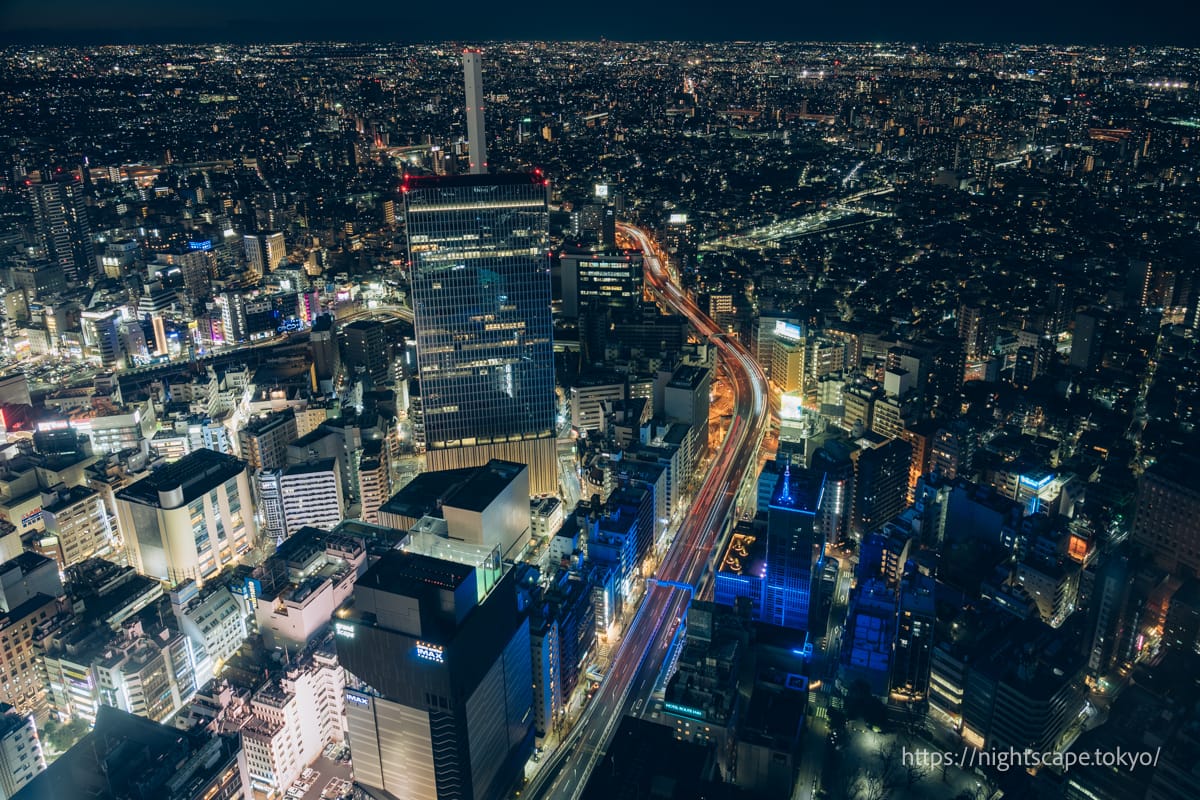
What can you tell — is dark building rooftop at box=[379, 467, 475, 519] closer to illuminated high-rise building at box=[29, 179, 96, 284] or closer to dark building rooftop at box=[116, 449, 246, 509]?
dark building rooftop at box=[116, 449, 246, 509]

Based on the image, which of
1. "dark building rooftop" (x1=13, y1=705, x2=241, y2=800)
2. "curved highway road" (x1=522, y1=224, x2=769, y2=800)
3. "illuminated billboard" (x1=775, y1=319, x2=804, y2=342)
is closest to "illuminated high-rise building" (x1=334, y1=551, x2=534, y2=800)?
"curved highway road" (x1=522, y1=224, x2=769, y2=800)

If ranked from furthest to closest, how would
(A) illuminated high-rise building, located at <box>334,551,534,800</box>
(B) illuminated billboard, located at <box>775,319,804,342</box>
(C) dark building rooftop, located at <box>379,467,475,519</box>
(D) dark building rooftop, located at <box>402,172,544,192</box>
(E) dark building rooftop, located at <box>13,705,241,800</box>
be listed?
(B) illuminated billboard, located at <box>775,319,804,342</box>
(D) dark building rooftop, located at <box>402,172,544,192</box>
(C) dark building rooftop, located at <box>379,467,475,519</box>
(A) illuminated high-rise building, located at <box>334,551,534,800</box>
(E) dark building rooftop, located at <box>13,705,241,800</box>

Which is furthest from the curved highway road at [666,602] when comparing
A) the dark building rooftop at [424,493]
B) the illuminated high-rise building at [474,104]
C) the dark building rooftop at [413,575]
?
the illuminated high-rise building at [474,104]

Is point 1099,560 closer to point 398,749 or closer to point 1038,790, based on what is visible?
point 1038,790

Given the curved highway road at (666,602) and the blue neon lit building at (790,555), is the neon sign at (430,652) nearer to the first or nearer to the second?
the curved highway road at (666,602)

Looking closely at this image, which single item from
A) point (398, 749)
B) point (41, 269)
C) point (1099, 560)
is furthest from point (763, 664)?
point (41, 269)
